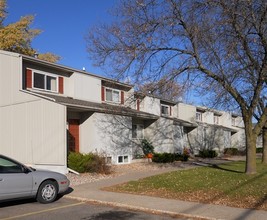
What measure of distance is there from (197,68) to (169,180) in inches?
192

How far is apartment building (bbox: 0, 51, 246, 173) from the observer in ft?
59.3

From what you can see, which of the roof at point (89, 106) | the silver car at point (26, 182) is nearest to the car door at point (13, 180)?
the silver car at point (26, 182)

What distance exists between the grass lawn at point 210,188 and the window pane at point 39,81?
8734 millimetres

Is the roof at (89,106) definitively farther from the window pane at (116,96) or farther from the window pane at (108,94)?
the window pane at (116,96)

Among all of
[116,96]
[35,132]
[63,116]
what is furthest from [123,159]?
[63,116]

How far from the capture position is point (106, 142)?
21.9m

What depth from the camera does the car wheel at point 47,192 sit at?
10.9 meters

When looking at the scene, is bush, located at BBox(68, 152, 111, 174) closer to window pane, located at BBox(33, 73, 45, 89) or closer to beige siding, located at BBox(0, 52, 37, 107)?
beige siding, located at BBox(0, 52, 37, 107)

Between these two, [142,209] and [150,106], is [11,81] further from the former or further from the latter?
[142,209]

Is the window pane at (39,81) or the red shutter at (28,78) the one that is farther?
the window pane at (39,81)

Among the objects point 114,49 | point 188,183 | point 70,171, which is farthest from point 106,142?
point 188,183

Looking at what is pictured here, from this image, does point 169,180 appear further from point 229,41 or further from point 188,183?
point 229,41

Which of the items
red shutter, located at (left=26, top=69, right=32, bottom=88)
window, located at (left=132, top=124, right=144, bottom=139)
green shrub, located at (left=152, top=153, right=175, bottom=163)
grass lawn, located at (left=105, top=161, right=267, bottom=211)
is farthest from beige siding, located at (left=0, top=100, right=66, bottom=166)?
window, located at (left=132, top=124, right=144, bottom=139)

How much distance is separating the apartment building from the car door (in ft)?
22.9
